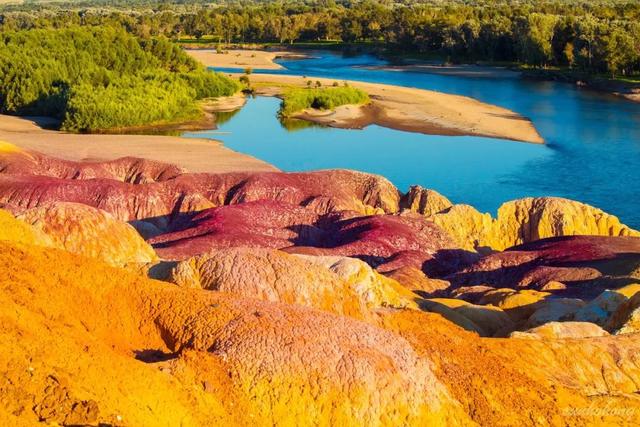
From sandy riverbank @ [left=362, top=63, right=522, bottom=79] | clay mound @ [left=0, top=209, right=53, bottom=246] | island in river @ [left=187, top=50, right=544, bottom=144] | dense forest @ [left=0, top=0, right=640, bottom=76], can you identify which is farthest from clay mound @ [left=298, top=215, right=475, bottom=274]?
sandy riverbank @ [left=362, top=63, right=522, bottom=79]

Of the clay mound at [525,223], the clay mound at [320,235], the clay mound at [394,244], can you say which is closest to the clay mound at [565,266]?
the clay mound at [394,244]

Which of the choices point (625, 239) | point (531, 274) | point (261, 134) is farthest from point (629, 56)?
point (531, 274)

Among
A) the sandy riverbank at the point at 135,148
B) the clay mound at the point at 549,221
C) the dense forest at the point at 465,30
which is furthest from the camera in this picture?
the dense forest at the point at 465,30

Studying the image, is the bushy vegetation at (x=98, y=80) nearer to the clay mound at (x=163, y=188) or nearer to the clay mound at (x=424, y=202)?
the clay mound at (x=163, y=188)

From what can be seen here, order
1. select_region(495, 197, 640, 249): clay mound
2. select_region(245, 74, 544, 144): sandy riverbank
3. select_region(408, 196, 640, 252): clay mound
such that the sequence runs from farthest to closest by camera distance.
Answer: select_region(245, 74, 544, 144): sandy riverbank, select_region(495, 197, 640, 249): clay mound, select_region(408, 196, 640, 252): clay mound

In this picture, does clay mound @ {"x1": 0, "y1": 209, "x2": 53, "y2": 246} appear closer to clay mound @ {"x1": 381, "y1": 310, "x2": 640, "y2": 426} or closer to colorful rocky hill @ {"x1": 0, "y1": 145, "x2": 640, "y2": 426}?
colorful rocky hill @ {"x1": 0, "y1": 145, "x2": 640, "y2": 426}

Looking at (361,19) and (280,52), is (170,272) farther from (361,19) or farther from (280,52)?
(361,19)
